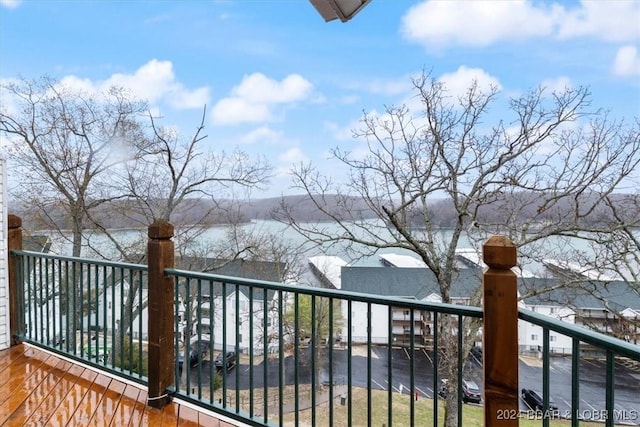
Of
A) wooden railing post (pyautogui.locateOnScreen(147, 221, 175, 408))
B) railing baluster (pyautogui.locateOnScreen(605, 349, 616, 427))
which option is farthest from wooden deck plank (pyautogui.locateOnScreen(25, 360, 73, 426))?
railing baluster (pyautogui.locateOnScreen(605, 349, 616, 427))

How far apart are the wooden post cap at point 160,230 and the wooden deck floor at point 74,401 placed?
1061 mm

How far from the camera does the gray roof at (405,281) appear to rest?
8578 millimetres

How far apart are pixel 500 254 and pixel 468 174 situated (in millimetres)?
7416

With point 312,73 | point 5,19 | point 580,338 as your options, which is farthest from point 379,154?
point 5,19

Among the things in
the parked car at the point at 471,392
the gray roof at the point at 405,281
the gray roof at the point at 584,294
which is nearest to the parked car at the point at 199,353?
the parked car at the point at 471,392

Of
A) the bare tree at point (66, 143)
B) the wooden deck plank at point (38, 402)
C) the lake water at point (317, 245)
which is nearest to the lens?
the wooden deck plank at point (38, 402)

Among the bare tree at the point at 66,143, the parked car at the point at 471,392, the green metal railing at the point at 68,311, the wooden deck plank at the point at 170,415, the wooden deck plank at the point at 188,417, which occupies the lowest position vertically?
the parked car at the point at 471,392

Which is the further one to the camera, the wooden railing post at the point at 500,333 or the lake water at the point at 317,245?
the lake water at the point at 317,245

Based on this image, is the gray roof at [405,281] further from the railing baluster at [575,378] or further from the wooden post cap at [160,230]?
the railing baluster at [575,378]

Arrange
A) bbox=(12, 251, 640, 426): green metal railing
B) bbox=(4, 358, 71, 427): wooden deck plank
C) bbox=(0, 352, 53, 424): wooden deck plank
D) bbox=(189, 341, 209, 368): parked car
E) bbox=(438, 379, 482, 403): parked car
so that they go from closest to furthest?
1. bbox=(12, 251, 640, 426): green metal railing
2. bbox=(4, 358, 71, 427): wooden deck plank
3. bbox=(0, 352, 53, 424): wooden deck plank
4. bbox=(189, 341, 209, 368): parked car
5. bbox=(438, 379, 482, 403): parked car

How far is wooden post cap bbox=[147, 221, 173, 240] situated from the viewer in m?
2.36

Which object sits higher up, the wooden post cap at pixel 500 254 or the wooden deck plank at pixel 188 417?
the wooden post cap at pixel 500 254

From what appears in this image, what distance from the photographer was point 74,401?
2434 millimetres

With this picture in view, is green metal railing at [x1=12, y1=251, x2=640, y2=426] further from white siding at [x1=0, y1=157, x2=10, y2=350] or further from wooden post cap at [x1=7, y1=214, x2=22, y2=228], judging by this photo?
wooden post cap at [x1=7, y1=214, x2=22, y2=228]
